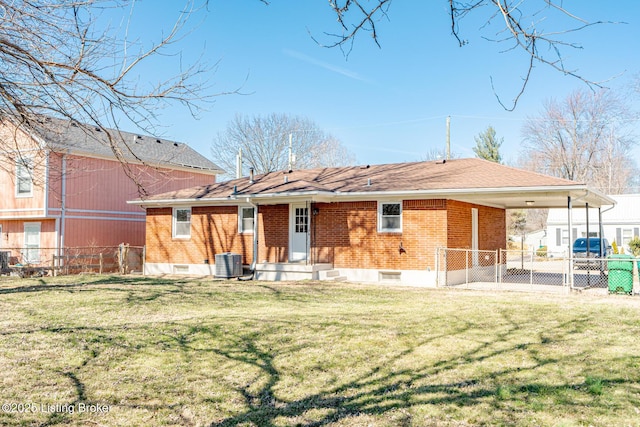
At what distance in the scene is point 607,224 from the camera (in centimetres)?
3597

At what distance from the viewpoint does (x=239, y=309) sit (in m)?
10.9

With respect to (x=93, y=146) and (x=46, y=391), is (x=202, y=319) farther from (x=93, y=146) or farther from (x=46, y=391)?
(x=93, y=146)

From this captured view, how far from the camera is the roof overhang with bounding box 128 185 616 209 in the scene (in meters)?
14.8

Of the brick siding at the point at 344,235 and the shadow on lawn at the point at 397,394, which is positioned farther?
the brick siding at the point at 344,235


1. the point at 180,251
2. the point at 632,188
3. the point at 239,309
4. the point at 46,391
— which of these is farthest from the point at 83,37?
the point at 632,188

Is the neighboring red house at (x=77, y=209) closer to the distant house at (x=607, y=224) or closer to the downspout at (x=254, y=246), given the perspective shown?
the downspout at (x=254, y=246)

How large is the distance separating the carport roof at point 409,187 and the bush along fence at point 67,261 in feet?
8.51

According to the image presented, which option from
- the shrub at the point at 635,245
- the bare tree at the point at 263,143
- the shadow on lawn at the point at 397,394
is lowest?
the shadow on lawn at the point at 397,394

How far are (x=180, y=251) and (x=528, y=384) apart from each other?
56.3ft

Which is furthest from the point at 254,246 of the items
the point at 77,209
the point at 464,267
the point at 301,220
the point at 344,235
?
the point at 77,209

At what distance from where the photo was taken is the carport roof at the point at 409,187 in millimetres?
15148

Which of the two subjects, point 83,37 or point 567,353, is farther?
point 567,353

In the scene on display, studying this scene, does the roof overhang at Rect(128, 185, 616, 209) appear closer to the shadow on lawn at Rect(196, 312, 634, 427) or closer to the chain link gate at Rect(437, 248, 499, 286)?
the chain link gate at Rect(437, 248, 499, 286)

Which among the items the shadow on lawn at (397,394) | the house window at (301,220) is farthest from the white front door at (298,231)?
the shadow on lawn at (397,394)
